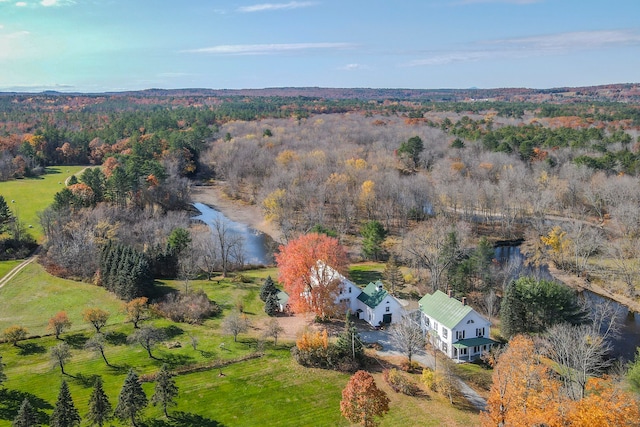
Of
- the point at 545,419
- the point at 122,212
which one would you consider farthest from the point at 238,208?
the point at 545,419

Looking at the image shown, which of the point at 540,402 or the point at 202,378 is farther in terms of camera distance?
the point at 202,378

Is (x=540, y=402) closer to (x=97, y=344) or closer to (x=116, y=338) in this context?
(x=97, y=344)

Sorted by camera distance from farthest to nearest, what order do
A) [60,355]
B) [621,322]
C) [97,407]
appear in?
[621,322], [60,355], [97,407]

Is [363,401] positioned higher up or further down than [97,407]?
higher up

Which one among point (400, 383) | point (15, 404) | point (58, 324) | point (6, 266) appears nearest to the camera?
point (15, 404)

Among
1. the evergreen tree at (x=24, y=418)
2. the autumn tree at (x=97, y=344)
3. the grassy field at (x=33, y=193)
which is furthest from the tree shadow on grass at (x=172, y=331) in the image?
the grassy field at (x=33, y=193)

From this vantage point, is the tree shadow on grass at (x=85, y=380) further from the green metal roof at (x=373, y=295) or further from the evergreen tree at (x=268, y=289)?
the green metal roof at (x=373, y=295)

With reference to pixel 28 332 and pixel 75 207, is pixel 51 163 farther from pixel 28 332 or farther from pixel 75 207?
pixel 28 332

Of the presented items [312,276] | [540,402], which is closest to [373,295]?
[312,276]

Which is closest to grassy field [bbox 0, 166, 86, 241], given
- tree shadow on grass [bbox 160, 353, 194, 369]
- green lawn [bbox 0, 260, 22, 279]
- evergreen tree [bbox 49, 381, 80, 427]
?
green lawn [bbox 0, 260, 22, 279]
